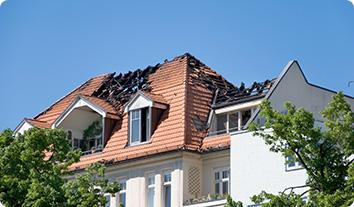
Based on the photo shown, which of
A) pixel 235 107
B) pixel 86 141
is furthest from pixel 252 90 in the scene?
pixel 86 141

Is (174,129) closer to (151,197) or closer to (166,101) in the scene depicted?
(166,101)

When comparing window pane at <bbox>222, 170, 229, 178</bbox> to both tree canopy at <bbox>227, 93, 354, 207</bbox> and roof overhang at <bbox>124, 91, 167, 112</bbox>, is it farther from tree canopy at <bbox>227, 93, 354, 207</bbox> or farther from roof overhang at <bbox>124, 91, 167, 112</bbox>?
tree canopy at <bbox>227, 93, 354, 207</bbox>

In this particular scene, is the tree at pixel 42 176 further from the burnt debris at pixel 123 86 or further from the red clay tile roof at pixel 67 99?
the red clay tile roof at pixel 67 99

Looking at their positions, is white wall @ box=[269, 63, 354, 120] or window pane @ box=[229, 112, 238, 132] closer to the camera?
white wall @ box=[269, 63, 354, 120]

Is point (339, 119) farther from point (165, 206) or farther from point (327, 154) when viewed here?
point (165, 206)

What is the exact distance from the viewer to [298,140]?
36.4 m

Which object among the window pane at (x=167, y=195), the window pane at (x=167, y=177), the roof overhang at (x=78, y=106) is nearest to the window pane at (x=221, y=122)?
the window pane at (x=167, y=177)

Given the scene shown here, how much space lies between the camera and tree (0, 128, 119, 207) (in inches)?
1626

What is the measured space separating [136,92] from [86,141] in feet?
12.4

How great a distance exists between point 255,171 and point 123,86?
13.7 m

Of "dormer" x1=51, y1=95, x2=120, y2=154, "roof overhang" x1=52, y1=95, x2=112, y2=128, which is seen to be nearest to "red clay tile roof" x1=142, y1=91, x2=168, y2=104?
"dormer" x1=51, y1=95, x2=120, y2=154

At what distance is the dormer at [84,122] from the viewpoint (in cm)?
5691

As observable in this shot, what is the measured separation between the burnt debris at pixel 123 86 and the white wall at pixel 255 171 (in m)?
10.3

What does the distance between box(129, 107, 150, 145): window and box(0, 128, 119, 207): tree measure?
9.66 metres
